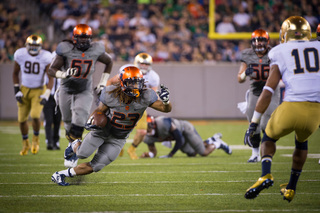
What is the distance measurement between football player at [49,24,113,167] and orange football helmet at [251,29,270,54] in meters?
2.04

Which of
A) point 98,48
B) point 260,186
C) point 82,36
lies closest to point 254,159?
point 98,48

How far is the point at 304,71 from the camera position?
14.5 feet

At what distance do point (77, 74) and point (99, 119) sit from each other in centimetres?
199

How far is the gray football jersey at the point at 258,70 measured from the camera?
763 centimetres

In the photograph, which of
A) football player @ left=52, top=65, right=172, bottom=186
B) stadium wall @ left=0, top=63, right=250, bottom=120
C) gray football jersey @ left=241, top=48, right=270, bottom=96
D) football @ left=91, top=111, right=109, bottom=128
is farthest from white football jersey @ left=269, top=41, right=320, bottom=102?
stadium wall @ left=0, top=63, right=250, bottom=120

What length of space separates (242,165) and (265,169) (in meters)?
2.76

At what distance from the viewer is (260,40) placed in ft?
24.9

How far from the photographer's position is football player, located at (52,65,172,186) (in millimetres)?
5250

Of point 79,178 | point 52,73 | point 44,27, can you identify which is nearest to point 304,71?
point 79,178

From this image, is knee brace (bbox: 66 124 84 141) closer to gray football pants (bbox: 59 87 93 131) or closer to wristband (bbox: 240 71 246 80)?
gray football pants (bbox: 59 87 93 131)

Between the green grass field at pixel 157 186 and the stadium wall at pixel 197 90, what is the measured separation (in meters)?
7.29

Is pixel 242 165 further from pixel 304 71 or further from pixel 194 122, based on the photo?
pixel 194 122

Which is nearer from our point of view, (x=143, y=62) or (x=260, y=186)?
(x=260, y=186)

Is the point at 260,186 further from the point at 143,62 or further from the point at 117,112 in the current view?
the point at 143,62
